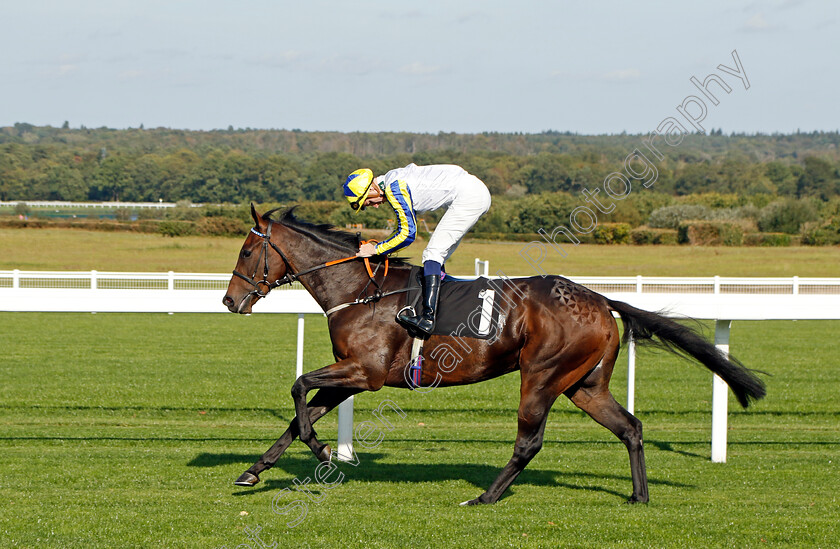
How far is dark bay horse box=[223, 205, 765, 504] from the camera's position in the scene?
4988 mm

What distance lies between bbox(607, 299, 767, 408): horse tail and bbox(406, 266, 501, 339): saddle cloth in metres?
0.79

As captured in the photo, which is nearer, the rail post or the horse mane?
the horse mane

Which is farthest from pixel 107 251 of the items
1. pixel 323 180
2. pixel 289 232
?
pixel 289 232

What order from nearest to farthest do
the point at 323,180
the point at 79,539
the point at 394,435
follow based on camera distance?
the point at 79,539, the point at 394,435, the point at 323,180

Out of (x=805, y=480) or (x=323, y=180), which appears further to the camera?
(x=323, y=180)

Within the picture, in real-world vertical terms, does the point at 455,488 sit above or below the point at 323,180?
below

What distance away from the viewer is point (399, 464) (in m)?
6.14

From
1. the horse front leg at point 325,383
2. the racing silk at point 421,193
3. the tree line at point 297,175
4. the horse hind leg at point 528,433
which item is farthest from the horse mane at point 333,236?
the tree line at point 297,175

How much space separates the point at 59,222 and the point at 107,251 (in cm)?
1220

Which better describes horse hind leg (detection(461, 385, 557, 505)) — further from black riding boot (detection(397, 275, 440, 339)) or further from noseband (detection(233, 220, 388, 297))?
noseband (detection(233, 220, 388, 297))

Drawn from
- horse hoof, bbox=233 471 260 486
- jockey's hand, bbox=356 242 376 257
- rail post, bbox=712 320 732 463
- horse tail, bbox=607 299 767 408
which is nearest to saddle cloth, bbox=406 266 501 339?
jockey's hand, bbox=356 242 376 257

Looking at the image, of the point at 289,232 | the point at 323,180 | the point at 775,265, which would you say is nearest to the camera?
the point at 289,232

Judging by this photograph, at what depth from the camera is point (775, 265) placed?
38.2 meters

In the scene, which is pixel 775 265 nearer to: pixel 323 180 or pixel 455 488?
pixel 323 180
